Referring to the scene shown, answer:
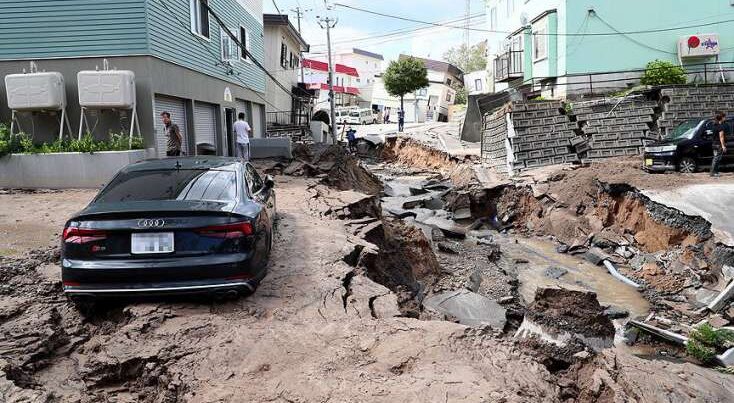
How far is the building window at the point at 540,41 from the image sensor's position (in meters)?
23.7

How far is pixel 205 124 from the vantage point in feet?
55.5

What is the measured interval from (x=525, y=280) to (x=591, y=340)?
5.25m

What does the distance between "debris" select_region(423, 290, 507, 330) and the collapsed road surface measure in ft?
3.19

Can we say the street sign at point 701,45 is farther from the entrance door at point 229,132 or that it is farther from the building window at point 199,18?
the building window at point 199,18

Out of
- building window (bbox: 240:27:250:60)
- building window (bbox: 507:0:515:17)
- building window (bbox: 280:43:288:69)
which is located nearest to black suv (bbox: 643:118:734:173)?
building window (bbox: 240:27:250:60)

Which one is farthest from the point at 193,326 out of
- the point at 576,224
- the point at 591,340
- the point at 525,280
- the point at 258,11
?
the point at 258,11

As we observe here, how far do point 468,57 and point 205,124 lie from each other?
73.6 m

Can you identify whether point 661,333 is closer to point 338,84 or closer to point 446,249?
point 446,249

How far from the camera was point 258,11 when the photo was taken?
23.6 metres

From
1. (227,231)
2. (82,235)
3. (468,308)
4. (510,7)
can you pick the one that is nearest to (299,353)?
(227,231)

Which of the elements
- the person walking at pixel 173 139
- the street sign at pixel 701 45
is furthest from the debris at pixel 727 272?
the street sign at pixel 701 45

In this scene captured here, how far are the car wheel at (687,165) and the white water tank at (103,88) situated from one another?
46.8 feet

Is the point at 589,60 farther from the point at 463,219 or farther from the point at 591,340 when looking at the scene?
the point at 591,340

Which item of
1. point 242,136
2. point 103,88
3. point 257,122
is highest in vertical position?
point 103,88
